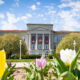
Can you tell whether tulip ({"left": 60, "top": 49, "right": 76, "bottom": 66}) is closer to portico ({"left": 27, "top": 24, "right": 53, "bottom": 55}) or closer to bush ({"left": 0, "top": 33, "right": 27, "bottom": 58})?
bush ({"left": 0, "top": 33, "right": 27, "bottom": 58})

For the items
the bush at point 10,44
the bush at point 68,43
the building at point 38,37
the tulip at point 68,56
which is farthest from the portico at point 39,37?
the tulip at point 68,56

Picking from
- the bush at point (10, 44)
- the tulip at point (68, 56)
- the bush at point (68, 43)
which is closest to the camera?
the tulip at point (68, 56)

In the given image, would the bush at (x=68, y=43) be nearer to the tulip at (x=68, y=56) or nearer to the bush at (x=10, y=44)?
the bush at (x=10, y=44)

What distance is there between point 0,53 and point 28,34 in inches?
1787

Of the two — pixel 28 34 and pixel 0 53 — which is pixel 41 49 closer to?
pixel 28 34

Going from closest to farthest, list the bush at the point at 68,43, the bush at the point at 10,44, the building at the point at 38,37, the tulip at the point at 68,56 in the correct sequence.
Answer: the tulip at the point at 68,56 → the bush at the point at 68,43 → the bush at the point at 10,44 → the building at the point at 38,37

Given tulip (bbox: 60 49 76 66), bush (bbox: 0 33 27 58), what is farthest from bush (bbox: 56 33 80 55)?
tulip (bbox: 60 49 76 66)

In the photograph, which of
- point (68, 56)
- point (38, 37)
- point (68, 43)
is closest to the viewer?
point (68, 56)

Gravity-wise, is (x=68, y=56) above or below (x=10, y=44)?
above

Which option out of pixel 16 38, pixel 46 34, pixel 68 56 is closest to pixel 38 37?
pixel 46 34

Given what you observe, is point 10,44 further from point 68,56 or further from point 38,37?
point 68,56

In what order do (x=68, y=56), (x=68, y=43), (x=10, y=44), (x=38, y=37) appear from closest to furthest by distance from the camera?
(x=68, y=56) < (x=68, y=43) < (x=10, y=44) < (x=38, y=37)

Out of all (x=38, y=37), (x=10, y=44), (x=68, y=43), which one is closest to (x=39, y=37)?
(x=38, y=37)

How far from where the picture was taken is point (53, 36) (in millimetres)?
47156
